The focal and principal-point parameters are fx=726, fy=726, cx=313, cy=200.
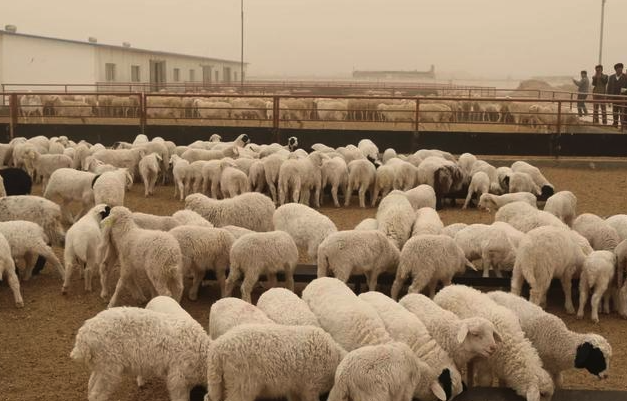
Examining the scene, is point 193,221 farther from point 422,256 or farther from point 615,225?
point 615,225

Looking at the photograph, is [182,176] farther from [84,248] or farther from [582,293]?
[582,293]

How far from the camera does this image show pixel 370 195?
12383 mm

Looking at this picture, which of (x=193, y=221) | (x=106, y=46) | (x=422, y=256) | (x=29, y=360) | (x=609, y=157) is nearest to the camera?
(x=29, y=360)

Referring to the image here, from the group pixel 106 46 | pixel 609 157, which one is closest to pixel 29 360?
pixel 609 157

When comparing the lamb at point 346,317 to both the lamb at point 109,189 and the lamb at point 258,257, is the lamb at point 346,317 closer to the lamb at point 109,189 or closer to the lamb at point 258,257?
the lamb at point 258,257

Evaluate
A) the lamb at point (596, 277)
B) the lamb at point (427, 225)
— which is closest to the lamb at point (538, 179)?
the lamb at point (427, 225)

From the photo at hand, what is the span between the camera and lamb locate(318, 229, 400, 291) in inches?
261

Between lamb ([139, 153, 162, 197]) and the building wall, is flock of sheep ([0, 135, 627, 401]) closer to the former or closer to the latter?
lamb ([139, 153, 162, 197])

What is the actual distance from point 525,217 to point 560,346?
3.38m

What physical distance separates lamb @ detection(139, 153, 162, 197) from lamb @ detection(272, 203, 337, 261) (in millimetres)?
4877

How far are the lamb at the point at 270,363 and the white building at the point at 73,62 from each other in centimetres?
2704

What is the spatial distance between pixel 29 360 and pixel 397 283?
320 centimetres

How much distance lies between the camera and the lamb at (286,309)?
5.02 m

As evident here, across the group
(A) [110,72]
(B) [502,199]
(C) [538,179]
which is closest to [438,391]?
(B) [502,199]
